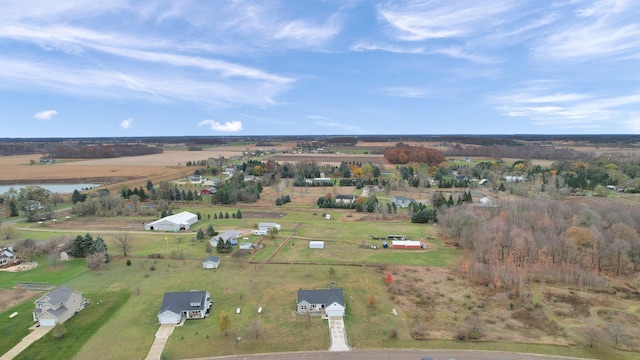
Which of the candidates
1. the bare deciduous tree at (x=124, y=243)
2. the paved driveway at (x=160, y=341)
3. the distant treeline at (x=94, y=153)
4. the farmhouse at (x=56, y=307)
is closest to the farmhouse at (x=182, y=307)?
the paved driveway at (x=160, y=341)

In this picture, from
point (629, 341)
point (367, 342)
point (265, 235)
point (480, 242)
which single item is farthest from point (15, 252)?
point (629, 341)

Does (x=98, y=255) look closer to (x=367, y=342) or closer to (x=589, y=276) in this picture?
(x=367, y=342)

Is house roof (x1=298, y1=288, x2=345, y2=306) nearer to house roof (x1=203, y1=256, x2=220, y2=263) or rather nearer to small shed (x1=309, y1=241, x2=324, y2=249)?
house roof (x1=203, y1=256, x2=220, y2=263)

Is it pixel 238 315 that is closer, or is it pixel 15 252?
pixel 238 315

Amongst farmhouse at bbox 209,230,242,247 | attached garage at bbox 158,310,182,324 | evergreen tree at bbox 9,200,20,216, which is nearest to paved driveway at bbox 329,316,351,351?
attached garage at bbox 158,310,182,324

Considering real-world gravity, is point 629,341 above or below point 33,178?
below

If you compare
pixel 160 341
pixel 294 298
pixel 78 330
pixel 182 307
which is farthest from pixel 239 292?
pixel 78 330

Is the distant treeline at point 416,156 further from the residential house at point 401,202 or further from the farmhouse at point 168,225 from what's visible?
the farmhouse at point 168,225
